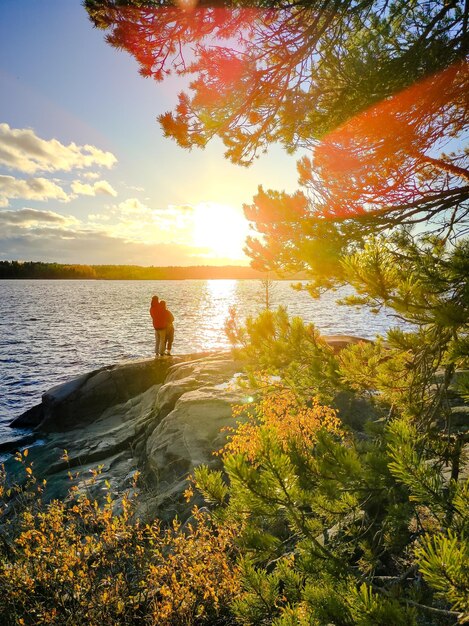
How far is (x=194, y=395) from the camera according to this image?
10.1m

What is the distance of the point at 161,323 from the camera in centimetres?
1538

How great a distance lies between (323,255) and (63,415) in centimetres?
1463

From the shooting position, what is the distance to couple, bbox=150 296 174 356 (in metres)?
15.1

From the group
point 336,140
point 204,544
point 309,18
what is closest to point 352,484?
point 204,544

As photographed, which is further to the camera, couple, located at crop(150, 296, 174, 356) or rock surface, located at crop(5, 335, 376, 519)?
couple, located at crop(150, 296, 174, 356)

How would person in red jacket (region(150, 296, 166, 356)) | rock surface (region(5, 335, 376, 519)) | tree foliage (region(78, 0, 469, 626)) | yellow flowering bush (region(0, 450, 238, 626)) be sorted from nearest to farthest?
tree foliage (region(78, 0, 469, 626)), yellow flowering bush (region(0, 450, 238, 626)), rock surface (region(5, 335, 376, 519)), person in red jacket (region(150, 296, 166, 356))

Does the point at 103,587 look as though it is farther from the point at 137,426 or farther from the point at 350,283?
the point at 137,426

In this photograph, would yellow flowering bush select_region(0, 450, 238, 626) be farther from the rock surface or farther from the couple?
the couple

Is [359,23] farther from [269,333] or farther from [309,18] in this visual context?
[269,333]

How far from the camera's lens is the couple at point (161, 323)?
49.5ft

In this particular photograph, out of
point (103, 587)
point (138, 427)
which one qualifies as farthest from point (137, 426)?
point (103, 587)

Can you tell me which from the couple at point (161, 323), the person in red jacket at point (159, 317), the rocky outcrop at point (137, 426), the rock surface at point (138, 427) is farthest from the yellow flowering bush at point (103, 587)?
the person in red jacket at point (159, 317)

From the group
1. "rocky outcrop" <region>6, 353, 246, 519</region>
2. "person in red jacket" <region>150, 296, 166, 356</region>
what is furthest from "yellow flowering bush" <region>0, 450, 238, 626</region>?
"person in red jacket" <region>150, 296, 166, 356</region>

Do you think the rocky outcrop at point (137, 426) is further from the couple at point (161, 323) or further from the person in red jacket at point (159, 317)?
the person in red jacket at point (159, 317)
